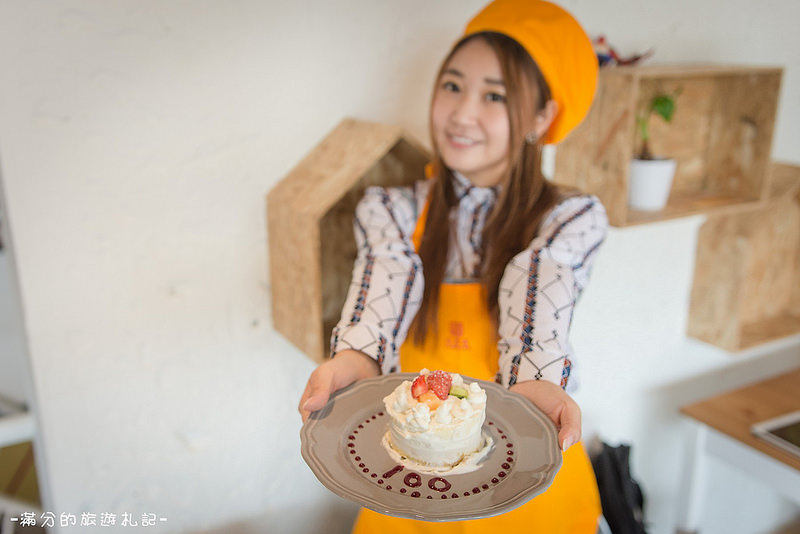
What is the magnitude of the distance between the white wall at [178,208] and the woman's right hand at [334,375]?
43cm

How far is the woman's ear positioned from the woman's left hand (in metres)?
0.45

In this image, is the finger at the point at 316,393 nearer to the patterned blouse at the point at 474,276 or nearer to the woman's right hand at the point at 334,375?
the woman's right hand at the point at 334,375

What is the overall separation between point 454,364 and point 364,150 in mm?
409

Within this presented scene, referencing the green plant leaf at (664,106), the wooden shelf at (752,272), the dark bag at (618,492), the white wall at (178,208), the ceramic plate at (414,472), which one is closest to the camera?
the ceramic plate at (414,472)

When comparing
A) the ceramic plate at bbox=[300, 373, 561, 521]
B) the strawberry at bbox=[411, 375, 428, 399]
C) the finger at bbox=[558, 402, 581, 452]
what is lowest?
the ceramic plate at bbox=[300, 373, 561, 521]

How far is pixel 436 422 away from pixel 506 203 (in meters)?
0.50

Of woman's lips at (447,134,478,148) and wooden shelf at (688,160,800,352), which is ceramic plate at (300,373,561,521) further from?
wooden shelf at (688,160,800,352)

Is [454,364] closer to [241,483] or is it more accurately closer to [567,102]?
[567,102]

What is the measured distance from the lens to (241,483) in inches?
58.8

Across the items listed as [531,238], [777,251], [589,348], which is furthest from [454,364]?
[777,251]

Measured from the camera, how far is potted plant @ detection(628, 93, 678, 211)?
1.55 m

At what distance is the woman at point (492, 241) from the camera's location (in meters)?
1.08

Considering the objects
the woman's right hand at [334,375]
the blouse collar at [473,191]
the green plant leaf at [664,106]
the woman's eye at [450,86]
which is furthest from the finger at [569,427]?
the green plant leaf at [664,106]

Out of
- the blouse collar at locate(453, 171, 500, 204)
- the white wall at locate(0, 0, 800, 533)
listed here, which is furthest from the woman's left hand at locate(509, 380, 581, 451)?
the white wall at locate(0, 0, 800, 533)
